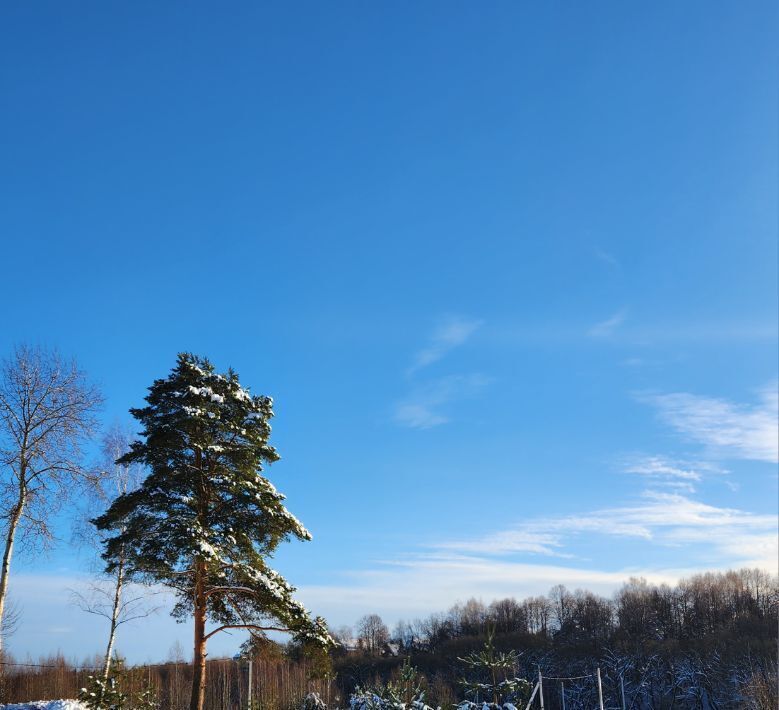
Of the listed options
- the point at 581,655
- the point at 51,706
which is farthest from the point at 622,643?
the point at 51,706

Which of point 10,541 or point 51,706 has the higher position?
point 10,541

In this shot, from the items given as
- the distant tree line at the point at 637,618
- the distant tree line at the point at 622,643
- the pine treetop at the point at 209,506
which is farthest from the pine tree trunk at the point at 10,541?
the distant tree line at the point at 637,618

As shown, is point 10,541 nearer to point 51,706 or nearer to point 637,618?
point 51,706

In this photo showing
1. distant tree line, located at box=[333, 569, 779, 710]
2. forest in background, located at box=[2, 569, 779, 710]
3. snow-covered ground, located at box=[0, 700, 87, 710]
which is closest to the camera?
snow-covered ground, located at box=[0, 700, 87, 710]

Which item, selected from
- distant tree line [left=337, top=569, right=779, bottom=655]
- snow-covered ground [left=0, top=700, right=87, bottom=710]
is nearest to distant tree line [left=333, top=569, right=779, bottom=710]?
distant tree line [left=337, top=569, right=779, bottom=655]

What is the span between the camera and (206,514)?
643 inches

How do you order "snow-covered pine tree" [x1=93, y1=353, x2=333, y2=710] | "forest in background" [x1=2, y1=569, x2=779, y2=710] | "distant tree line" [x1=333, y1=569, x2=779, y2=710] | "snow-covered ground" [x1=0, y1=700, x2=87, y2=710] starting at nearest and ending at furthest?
1. "snow-covered pine tree" [x1=93, y1=353, x2=333, y2=710]
2. "snow-covered ground" [x1=0, y1=700, x2=87, y2=710]
3. "forest in background" [x1=2, y1=569, x2=779, y2=710]
4. "distant tree line" [x1=333, y1=569, x2=779, y2=710]

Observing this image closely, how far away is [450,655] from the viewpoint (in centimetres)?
7994

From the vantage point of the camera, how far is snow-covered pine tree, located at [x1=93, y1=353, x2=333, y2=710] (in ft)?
51.2

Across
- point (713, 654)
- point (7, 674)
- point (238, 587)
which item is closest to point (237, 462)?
point (238, 587)

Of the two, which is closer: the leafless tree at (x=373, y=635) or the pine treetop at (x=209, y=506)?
the pine treetop at (x=209, y=506)

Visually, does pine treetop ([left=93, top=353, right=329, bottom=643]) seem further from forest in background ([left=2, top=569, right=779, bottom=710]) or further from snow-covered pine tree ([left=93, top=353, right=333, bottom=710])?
forest in background ([left=2, top=569, right=779, bottom=710])

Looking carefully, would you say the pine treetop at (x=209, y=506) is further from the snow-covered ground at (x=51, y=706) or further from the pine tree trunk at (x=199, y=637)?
the snow-covered ground at (x=51, y=706)

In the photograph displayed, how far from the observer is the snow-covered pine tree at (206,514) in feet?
51.2
